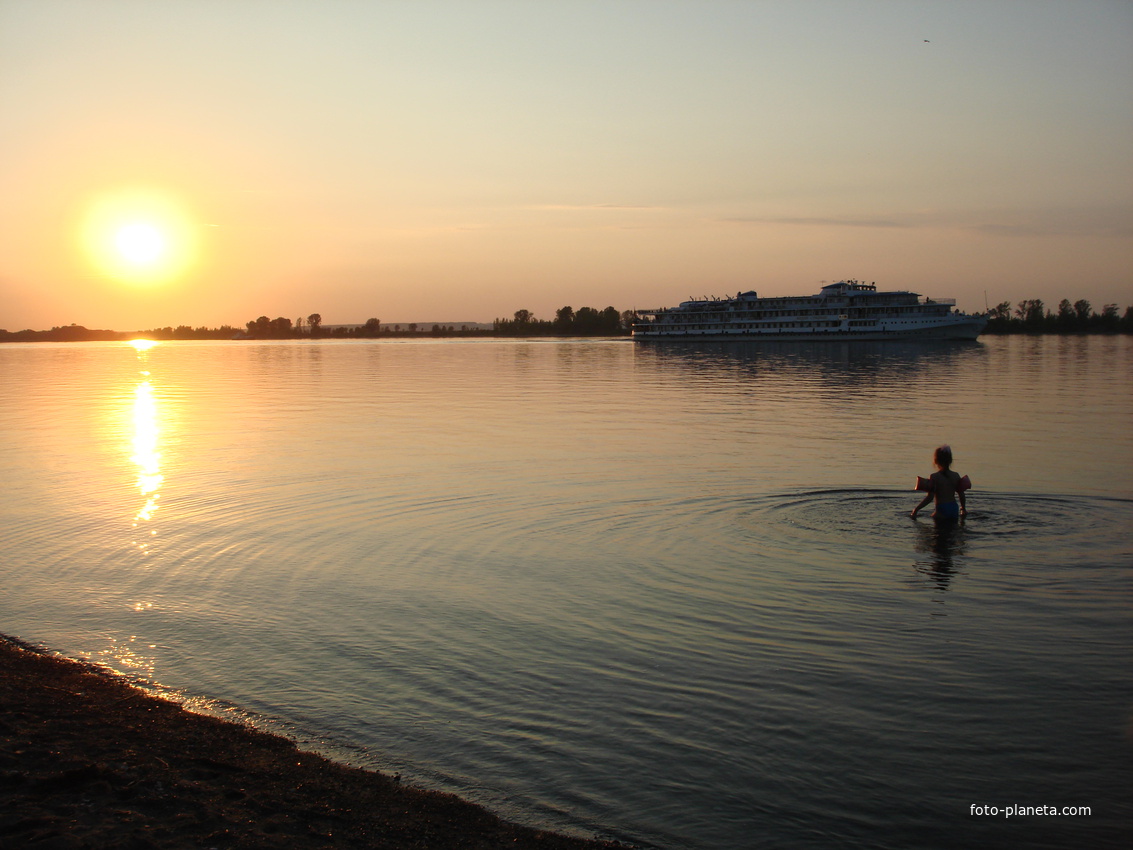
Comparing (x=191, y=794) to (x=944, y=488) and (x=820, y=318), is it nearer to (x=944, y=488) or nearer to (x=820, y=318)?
(x=944, y=488)

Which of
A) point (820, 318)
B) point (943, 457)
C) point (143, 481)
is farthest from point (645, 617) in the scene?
point (820, 318)

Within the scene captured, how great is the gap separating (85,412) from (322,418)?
45.4 feet

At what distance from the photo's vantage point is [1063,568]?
13.0 m

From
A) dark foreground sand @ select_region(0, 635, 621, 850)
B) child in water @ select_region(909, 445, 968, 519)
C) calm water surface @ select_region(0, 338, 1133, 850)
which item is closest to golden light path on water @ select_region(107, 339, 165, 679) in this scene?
calm water surface @ select_region(0, 338, 1133, 850)

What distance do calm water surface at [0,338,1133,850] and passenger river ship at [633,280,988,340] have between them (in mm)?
137200

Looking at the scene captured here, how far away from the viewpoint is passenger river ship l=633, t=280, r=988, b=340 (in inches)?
6024

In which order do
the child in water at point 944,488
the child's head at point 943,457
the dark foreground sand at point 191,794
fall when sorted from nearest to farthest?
the dark foreground sand at point 191,794 → the child in water at point 944,488 → the child's head at point 943,457

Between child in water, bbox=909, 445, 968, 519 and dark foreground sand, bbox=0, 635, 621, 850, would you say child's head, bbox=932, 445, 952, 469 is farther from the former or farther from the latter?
dark foreground sand, bbox=0, 635, 621, 850

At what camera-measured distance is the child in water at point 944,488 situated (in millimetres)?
15477

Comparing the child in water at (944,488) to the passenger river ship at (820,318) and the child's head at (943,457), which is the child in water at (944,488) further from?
the passenger river ship at (820,318)

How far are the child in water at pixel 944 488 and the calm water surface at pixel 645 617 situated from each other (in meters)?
0.43

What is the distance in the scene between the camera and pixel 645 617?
10.7 m

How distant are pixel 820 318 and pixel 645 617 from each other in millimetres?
159684

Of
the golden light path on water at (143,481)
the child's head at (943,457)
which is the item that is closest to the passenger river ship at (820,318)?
the golden light path on water at (143,481)
